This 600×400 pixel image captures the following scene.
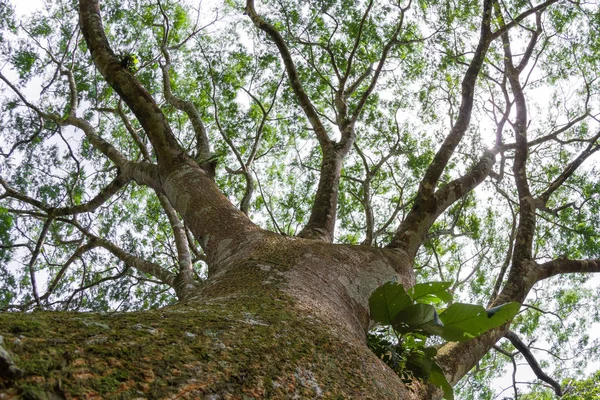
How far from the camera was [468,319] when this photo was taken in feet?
7.65

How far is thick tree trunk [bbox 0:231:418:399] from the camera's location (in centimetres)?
102

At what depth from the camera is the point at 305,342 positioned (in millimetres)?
1676

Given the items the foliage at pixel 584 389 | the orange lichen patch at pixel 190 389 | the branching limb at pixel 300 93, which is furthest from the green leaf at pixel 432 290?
the foliage at pixel 584 389

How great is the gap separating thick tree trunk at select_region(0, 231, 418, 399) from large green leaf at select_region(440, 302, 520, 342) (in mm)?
403

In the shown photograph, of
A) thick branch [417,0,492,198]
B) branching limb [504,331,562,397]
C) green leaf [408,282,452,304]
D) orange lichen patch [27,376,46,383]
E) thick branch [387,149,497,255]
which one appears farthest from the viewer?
branching limb [504,331,562,397]

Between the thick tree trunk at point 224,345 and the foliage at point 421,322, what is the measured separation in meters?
0.16

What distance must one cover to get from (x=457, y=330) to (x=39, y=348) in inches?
73.8

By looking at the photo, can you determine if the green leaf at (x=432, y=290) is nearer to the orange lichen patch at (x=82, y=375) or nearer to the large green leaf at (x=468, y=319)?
the large green leaf at (x=468, y=319)

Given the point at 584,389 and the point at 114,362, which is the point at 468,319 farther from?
the point at 584,389

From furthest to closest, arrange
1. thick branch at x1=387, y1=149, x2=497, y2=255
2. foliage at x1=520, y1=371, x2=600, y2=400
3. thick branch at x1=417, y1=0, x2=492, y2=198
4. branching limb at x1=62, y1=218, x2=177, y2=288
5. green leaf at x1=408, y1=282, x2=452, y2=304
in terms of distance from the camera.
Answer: foliage at x1=520, y1=371, x2=600, y2=400 → branching limb at x1=62, y1=218, x2=177, y2=288 → thick branch at x1=417, y1=0, x2=492, y2=198 → thick branch at x1=387, y1=149, x2=497, y2=255 → green leaf at x1=408, y1=282, x2=452, y2=304

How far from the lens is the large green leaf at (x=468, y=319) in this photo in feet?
7.58

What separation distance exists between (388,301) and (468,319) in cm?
37

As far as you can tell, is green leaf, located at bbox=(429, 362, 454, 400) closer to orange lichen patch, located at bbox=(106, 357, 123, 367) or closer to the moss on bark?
the moss on bark

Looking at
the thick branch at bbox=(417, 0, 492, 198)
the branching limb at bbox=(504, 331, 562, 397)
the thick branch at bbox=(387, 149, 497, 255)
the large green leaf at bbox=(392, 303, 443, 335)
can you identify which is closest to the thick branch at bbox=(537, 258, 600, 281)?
the branching limb at bbox=(504, 331, 562, 397)
